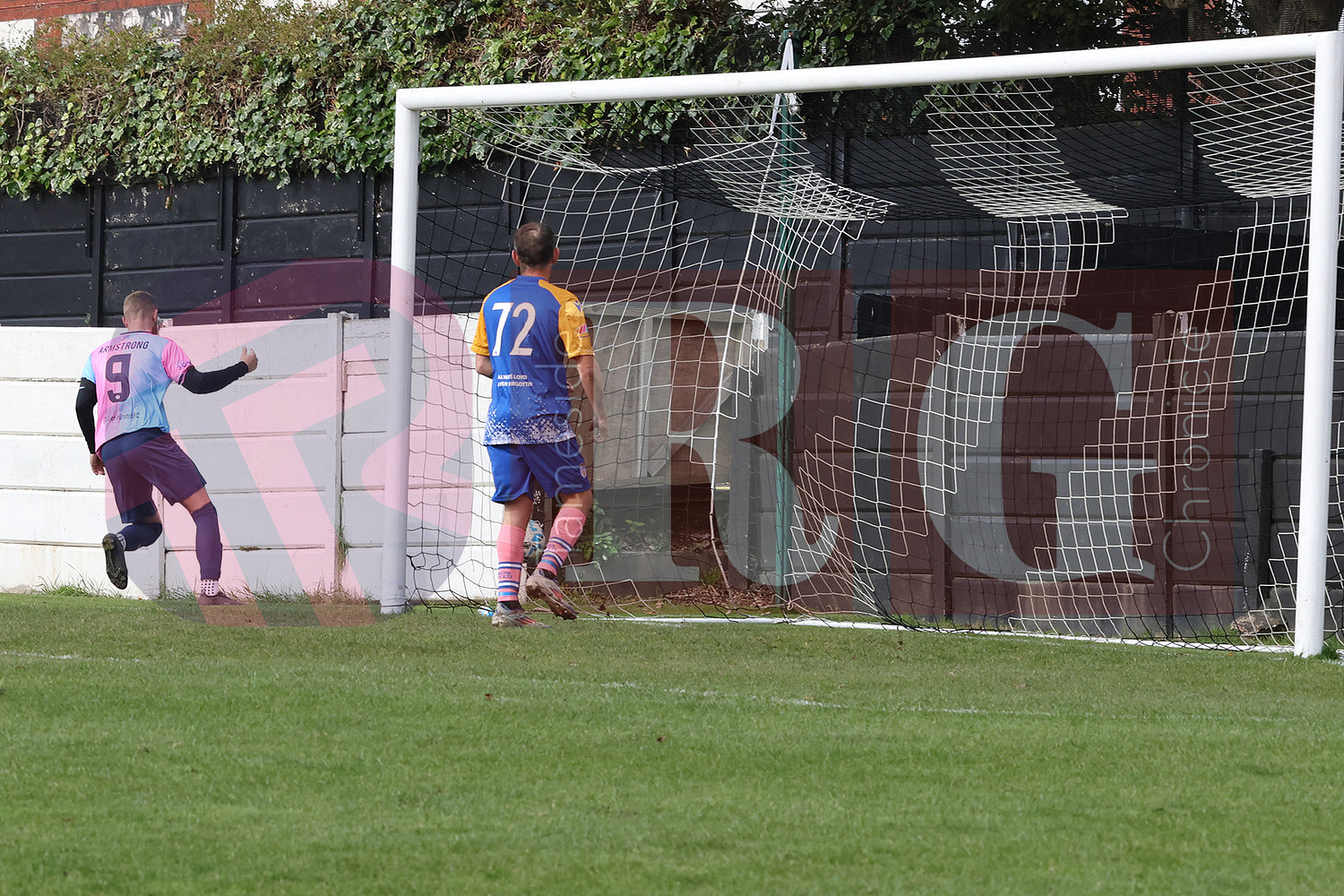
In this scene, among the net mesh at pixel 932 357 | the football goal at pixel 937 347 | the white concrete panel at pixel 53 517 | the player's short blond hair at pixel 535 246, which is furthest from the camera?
the white concrete panel at pixel 53 517

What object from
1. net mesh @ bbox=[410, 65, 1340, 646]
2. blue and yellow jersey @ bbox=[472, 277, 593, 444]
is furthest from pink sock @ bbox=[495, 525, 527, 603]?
net mesh @ bbox=[410, 65, 1340, 646]

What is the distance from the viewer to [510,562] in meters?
6.49

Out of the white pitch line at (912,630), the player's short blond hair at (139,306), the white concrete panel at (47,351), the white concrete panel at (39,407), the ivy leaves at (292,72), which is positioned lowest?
the white pitch line at (912,630)

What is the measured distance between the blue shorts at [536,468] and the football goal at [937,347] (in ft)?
4.09

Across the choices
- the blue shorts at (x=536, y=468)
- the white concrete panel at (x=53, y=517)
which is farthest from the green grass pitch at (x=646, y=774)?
the white concrete panel at (x=53, y=517)

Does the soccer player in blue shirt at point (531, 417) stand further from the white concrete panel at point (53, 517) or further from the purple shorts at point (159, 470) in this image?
the white concrete panel at point (53, 517)

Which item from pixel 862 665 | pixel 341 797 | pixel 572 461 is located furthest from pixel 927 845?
pixel 572 461

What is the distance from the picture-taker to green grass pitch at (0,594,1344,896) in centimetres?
262

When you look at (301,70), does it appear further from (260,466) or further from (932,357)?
(932,357)

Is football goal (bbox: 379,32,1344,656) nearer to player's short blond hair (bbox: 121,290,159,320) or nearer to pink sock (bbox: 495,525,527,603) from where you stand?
pink sock (bbox: 495,525,527,603)

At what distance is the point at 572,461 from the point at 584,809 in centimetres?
354

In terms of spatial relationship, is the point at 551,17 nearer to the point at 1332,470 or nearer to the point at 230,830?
the point at 1332,470

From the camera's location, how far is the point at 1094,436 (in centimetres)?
740

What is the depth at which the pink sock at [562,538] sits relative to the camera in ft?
21.0
